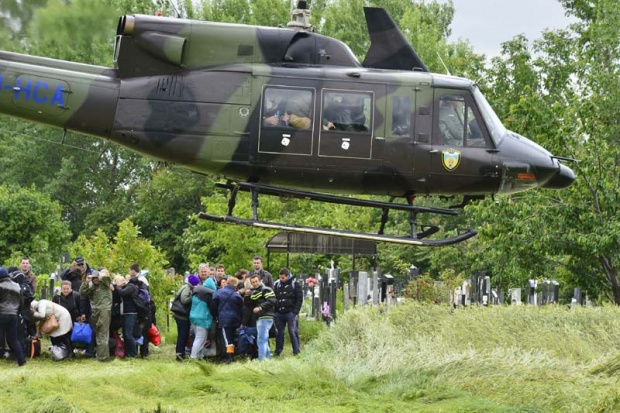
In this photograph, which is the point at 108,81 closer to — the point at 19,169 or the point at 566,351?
the point at 566,351

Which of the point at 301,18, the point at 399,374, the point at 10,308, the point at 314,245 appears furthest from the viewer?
the point at 314,245

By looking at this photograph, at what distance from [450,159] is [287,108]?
2234 millimetres

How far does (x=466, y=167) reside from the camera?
1390 centimetres

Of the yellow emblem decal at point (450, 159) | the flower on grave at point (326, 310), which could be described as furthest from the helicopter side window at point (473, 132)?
the flower on grave at point (326, 310)

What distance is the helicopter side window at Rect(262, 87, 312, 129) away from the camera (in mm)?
13398

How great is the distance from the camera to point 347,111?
1349cm

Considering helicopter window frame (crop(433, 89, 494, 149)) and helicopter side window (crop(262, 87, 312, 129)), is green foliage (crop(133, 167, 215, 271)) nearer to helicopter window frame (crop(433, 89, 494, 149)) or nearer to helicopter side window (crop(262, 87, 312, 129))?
helicopter window frame (crop(433, 89, 494, 149))

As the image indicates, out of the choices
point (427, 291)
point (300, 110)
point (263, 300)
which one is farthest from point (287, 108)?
point (427, 291)

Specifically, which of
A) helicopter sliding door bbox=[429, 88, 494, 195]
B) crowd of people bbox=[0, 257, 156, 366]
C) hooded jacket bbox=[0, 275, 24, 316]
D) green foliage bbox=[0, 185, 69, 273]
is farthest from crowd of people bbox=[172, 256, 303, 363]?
green foliage bbox=[0, 185, 69, 273]

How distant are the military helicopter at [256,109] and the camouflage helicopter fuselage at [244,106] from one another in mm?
13

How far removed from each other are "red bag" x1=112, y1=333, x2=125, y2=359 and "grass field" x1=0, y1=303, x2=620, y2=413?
649 millimetres

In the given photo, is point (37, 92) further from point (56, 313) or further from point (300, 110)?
point (56, 313)

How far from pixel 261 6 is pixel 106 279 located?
31384 millimetres

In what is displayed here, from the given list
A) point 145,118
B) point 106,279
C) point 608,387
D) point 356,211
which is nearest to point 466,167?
point 608,387
